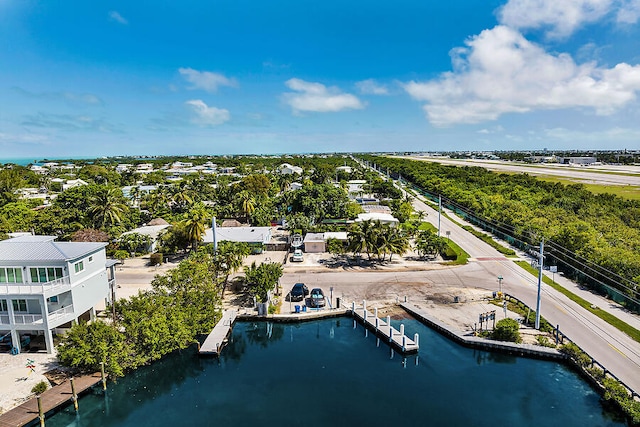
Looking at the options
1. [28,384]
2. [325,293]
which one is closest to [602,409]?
[325,293]

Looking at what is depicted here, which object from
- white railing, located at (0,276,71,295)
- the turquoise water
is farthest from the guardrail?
white railing, located at (0,276,71,295)

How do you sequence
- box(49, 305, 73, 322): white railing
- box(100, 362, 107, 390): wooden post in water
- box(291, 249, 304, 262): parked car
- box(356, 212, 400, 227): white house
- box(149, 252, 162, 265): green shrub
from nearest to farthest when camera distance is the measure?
1. box(100, 362, 107, 390): wooden post in water
2. box(49, 305, 73, 322): white railing
3. box(149, 252, 162, 265): green shrub
4. box(291, 249, 304, 262): parked car
5. box(356, 212, 400, 227): white house

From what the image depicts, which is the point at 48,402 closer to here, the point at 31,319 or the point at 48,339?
the point at 48,339

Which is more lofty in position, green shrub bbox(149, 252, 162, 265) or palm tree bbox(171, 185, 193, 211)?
palm tree bbox(171, 185, 193, 211)

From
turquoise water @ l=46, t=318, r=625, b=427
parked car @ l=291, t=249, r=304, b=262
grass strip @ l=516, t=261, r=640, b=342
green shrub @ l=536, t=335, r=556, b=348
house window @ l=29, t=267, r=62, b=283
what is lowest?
turquoise water @ l=46, t=318, r=625, b=427

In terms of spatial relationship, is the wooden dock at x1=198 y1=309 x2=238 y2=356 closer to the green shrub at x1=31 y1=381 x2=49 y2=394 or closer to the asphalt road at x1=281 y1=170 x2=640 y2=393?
the asphalt road at x1=281 y1=170 x2=640 y2=393

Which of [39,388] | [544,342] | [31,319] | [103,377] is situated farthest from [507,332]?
[31,319]
